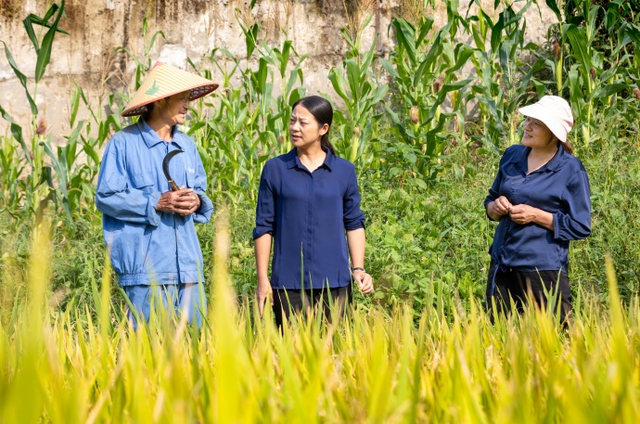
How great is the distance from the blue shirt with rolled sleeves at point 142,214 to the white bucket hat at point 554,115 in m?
1.53

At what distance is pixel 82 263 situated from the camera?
5.13 metres

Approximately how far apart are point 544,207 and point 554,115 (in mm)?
411

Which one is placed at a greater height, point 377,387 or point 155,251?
point 155,251

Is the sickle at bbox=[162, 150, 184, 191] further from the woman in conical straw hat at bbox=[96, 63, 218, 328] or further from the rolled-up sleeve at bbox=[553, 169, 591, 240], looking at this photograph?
the rolled-up sleeve at bbox=[553, 169, 591, 240]

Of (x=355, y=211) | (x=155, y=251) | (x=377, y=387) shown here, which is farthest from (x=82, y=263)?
(x=377, y=387)

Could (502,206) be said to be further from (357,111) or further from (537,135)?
(357,111)

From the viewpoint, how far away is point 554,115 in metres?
3.51

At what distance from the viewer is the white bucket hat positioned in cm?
349

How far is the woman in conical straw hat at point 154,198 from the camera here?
347cm

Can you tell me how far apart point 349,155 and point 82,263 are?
2437 millimetres

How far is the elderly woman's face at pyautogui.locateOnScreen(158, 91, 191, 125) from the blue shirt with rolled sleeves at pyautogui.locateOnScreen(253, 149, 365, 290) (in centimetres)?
48

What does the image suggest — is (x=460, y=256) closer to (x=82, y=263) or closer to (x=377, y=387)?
(x=82, y=263)

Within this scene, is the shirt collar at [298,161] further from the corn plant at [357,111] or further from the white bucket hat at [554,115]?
the corn plant at [357,111]

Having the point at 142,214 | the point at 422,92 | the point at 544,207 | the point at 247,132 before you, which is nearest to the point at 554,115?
the point at 544,207
